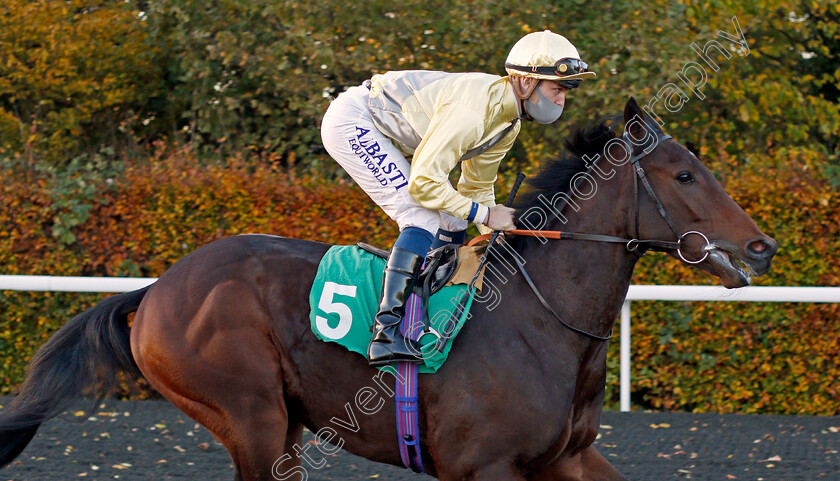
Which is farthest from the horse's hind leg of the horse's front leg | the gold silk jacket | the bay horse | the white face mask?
the white face mask

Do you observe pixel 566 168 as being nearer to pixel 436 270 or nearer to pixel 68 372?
pixel 436 270

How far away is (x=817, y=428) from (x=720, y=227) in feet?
10.9

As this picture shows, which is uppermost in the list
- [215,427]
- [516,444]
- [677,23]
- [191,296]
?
[677,23]

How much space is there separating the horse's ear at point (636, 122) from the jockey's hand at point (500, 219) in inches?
20.4

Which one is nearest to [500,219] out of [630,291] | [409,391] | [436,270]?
[436,270]

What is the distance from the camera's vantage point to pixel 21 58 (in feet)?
30.6

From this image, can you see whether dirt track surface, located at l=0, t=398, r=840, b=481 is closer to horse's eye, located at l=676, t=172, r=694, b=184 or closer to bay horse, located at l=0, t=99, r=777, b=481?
bay horse, located at l=0, t=99, r=777, b=481

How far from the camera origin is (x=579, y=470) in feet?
10.3

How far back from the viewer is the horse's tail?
330 cm

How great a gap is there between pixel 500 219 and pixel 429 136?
0.39m

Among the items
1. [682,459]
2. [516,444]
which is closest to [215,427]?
[516,444]

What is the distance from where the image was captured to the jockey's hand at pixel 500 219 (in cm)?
305

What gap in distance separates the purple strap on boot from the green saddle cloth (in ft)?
0.13

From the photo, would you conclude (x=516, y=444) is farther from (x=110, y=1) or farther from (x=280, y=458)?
(x=110, y=1)
